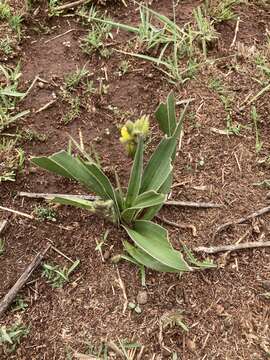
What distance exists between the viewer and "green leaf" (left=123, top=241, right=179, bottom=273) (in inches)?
76.2

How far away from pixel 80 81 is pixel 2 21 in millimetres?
510

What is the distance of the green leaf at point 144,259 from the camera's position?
194cm

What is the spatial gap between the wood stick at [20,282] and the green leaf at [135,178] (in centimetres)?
38

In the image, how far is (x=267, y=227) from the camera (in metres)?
2.25

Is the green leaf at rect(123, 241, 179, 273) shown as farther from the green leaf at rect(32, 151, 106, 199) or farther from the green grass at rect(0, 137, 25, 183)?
the green grass at rect(0, 137, 25, 183)

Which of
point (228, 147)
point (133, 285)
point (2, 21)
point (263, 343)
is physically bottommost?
point (263, 343)

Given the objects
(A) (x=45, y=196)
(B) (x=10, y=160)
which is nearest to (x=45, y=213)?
(A) (x=45, y=196)

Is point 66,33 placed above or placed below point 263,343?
above

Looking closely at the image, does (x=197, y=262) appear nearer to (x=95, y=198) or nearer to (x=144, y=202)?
(x=144, y=202)

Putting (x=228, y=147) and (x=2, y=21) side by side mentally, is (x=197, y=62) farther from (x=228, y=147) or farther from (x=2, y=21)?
(x=2, y=21)

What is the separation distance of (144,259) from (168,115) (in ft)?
1.77

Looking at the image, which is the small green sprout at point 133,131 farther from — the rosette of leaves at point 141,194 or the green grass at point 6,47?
the green grass at point 6,47

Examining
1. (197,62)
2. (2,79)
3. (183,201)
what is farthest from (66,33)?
(183,201)

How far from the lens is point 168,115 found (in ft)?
6.65
